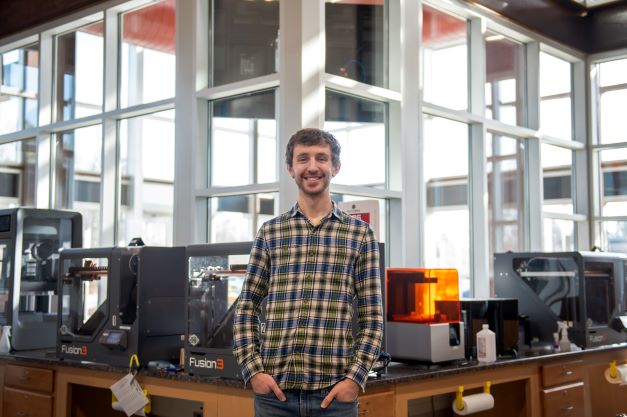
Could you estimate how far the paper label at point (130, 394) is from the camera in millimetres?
3412

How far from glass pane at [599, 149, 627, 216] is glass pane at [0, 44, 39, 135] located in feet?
16.1

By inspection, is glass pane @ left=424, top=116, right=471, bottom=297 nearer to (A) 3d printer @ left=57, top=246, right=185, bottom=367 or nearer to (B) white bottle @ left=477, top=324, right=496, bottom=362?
(B) white bottle @ left=477, top=324, right=496, bottom=362

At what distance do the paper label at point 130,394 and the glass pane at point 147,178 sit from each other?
69.7 inches

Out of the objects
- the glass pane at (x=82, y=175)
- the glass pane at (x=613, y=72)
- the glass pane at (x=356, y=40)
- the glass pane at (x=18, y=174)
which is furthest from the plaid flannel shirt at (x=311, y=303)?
the glass pane at (x=613, y=72)

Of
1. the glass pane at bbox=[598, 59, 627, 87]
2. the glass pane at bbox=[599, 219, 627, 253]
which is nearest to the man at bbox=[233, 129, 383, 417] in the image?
the glass pane at bbox=[599, 219, 627, 253]

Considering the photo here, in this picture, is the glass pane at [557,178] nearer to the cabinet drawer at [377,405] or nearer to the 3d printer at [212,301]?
the cabinet drawer at [377,405]

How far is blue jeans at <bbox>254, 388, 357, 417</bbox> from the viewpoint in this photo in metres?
2.04

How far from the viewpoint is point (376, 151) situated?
4.60m

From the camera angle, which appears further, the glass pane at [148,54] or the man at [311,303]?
the glass pane at [148,54]

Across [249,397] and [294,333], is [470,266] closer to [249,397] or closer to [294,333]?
[249,397]

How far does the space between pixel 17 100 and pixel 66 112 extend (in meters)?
0.68

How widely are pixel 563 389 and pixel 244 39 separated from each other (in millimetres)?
2816

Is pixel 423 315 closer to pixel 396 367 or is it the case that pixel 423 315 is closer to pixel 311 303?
pixel 396 367

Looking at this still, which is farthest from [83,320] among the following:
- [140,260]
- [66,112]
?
[66,112]
